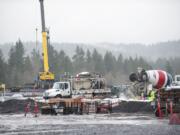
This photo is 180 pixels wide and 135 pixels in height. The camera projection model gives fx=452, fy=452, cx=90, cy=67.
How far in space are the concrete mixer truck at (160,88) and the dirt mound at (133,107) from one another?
1.76 metres

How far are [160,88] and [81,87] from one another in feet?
35.2

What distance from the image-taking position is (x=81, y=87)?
44.5m

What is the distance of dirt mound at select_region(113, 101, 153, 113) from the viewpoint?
3734cm

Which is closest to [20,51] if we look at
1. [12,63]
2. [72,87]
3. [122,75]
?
→ [12,63]

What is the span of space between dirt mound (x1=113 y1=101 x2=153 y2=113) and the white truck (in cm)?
426

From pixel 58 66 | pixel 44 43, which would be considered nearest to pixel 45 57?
pixel 44 43

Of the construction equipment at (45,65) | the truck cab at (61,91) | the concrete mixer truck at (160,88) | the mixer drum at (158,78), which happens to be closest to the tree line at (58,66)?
the construction equipment at (45,65)

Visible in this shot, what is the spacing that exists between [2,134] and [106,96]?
24.0 m

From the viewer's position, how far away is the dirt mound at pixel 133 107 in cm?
3734

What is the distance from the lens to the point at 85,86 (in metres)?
44.5

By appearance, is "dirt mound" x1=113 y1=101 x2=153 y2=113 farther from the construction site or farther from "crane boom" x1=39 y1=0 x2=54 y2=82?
"crane boom" x1=39 y1=0 x2=54 y2=82

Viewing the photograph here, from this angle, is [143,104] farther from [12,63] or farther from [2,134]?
[12,63]

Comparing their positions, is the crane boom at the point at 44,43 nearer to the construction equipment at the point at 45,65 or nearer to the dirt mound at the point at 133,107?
the construction equipment at the point at 45,65

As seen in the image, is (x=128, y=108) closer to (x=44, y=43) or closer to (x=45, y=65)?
(x=45, y=65)
